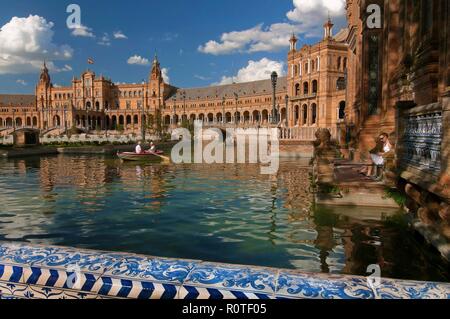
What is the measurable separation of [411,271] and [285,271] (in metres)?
3.45

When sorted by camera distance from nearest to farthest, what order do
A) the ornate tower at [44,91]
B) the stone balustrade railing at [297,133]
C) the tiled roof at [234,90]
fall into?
the stone balustrade railing at [297,133], the tiled roof at [234,90], the ornate tower at [44,91]

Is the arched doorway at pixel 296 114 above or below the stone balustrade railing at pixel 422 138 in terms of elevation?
above

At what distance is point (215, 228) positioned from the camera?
28.1 feet

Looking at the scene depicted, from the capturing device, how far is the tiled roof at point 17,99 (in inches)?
5625

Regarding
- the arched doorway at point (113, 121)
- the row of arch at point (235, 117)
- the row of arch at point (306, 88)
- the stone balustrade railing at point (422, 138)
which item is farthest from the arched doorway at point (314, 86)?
the arched doorway at point (113, 121)

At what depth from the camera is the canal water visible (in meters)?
6.30

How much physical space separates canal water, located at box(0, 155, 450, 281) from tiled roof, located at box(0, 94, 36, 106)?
149 metres

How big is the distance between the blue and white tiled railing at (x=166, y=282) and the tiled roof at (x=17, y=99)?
161455 millimetres

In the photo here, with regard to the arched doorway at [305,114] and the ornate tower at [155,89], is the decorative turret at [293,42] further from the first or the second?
the ornate tower at [155,89]

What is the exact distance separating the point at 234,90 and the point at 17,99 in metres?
90.4

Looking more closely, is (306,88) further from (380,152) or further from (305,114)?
(380,152)

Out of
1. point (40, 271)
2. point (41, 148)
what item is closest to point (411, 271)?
point (40, 271)
